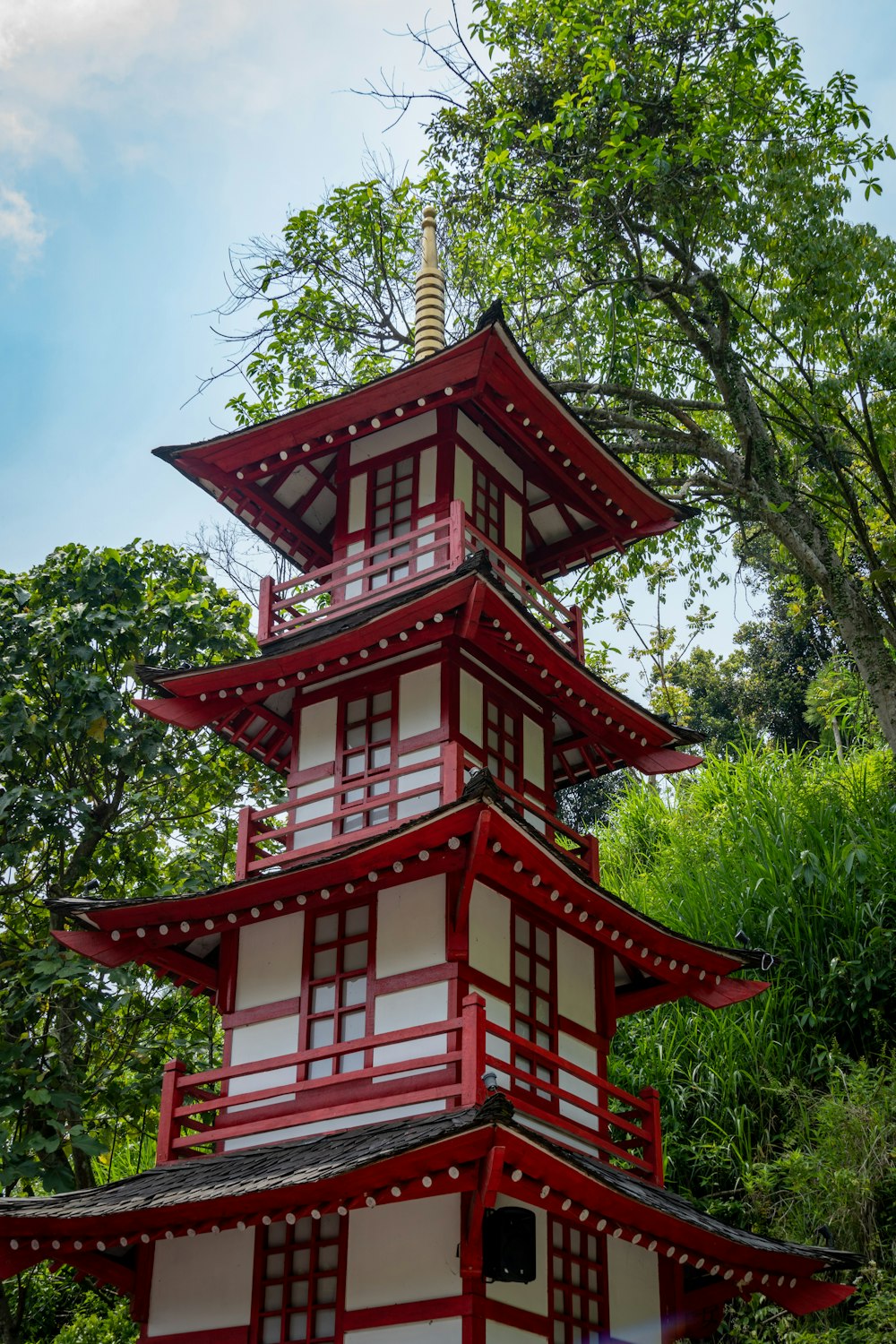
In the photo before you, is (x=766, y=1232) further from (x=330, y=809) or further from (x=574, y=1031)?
(x=330, y=809)

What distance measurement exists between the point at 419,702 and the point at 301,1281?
5.44 m

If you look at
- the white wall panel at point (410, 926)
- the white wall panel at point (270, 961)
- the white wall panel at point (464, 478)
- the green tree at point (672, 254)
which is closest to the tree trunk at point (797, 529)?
the green tree at point (672, 254)

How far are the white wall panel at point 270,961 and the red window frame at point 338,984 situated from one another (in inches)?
6.3

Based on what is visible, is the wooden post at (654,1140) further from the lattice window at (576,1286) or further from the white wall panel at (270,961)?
the white wall panel at (270,961)

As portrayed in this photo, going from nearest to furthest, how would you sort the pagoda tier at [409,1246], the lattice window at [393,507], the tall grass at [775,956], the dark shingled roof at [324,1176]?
the dark shingled roof at [324,1176] → the pagoda tier at [409,1246] → the lattice window at [393,507] → the tall grass at [775,956]

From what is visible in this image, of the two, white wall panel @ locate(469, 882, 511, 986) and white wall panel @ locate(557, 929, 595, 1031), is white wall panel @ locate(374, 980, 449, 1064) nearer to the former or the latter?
white wall panel @ locate(469, 882, 511, 986)

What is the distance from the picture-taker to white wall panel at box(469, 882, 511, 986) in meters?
11.5

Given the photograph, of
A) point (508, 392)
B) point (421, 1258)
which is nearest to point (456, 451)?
point (508, 392)

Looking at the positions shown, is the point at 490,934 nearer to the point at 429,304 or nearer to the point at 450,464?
the point at 450,464

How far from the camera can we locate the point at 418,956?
447 inches

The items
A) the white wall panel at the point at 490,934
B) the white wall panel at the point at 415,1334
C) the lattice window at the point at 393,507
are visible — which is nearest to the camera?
the white wall panel at the point at 415,1334

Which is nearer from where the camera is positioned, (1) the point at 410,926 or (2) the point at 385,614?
(1) the point at 410,926

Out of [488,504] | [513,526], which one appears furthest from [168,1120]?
[513,526]

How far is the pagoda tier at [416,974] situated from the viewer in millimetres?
10758
